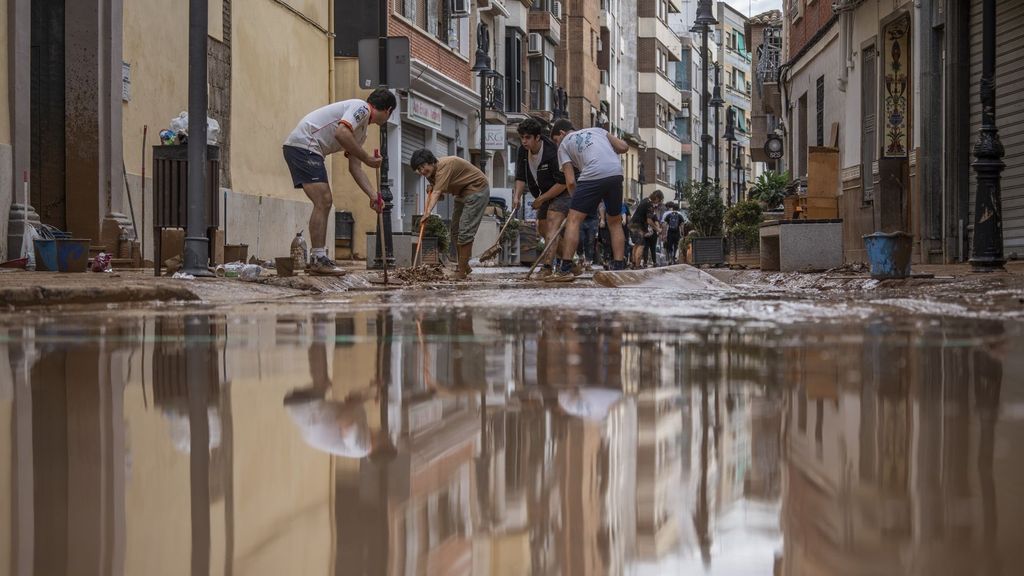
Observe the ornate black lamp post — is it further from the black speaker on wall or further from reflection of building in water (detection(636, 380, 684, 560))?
the black speaker on wall

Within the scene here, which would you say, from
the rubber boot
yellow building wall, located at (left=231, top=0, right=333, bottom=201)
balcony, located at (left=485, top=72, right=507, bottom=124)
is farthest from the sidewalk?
balcony, located at (left=485, top=72, right=507, bottom=124)

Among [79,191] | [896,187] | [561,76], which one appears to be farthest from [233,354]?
[561,76]

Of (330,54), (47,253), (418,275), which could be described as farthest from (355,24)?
(47,253)

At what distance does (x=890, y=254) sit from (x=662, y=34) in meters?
69.9

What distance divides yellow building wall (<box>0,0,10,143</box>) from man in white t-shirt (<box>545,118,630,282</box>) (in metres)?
5.54

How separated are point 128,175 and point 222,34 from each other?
4.31 metres

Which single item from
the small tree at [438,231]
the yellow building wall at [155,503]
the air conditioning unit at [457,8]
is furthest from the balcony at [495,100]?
the yellow building wall at [155,503]

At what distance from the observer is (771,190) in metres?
27.3

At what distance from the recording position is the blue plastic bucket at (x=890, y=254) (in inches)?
400

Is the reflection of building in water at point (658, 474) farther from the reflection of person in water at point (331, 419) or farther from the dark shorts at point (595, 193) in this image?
the dark shorts at point (595, 193)

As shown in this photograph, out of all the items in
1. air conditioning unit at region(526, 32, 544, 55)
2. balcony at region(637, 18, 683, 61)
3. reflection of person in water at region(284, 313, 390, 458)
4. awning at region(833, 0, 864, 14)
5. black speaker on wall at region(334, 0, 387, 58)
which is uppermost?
balcony at region(637, 18, 683, 61)

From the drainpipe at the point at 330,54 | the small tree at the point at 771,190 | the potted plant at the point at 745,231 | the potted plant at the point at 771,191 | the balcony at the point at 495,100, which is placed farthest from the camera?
the balcony at the point at 495,100

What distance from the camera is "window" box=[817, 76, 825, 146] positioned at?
26000 mm

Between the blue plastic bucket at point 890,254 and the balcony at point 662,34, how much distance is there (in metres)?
66.2
